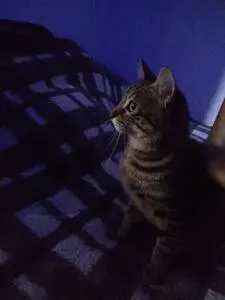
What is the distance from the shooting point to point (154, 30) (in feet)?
4.87

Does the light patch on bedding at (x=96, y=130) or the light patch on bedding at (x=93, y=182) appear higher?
the light patch on bedding at (x=96, y=130)

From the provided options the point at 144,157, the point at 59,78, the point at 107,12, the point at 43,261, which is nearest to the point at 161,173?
the point at 144,157

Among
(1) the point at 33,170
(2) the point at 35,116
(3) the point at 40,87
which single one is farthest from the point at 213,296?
(3) the point at 40,87

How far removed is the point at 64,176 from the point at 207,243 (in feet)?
1.39

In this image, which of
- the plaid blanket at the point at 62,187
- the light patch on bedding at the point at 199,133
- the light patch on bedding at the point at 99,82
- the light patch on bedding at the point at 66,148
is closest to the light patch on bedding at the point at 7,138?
the plaid blanket at the point at 62,187

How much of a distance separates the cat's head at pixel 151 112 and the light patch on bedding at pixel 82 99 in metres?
0.40

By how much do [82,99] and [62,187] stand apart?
37cm

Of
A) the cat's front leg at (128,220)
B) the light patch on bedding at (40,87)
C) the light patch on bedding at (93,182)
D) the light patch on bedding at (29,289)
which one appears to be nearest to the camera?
the light patch on bedding at (29,289)

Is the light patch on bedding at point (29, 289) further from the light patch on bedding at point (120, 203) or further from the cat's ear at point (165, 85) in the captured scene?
the cat's ear at point (165, 85)

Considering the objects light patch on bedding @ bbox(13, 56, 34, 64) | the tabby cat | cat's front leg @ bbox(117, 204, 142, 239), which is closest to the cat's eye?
the tabby cat

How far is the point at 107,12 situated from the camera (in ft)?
4.90

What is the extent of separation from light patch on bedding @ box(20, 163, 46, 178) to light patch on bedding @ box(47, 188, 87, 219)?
86 mm

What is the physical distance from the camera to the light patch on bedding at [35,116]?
122 cm

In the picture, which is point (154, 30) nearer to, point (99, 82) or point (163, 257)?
point (99, 82)
